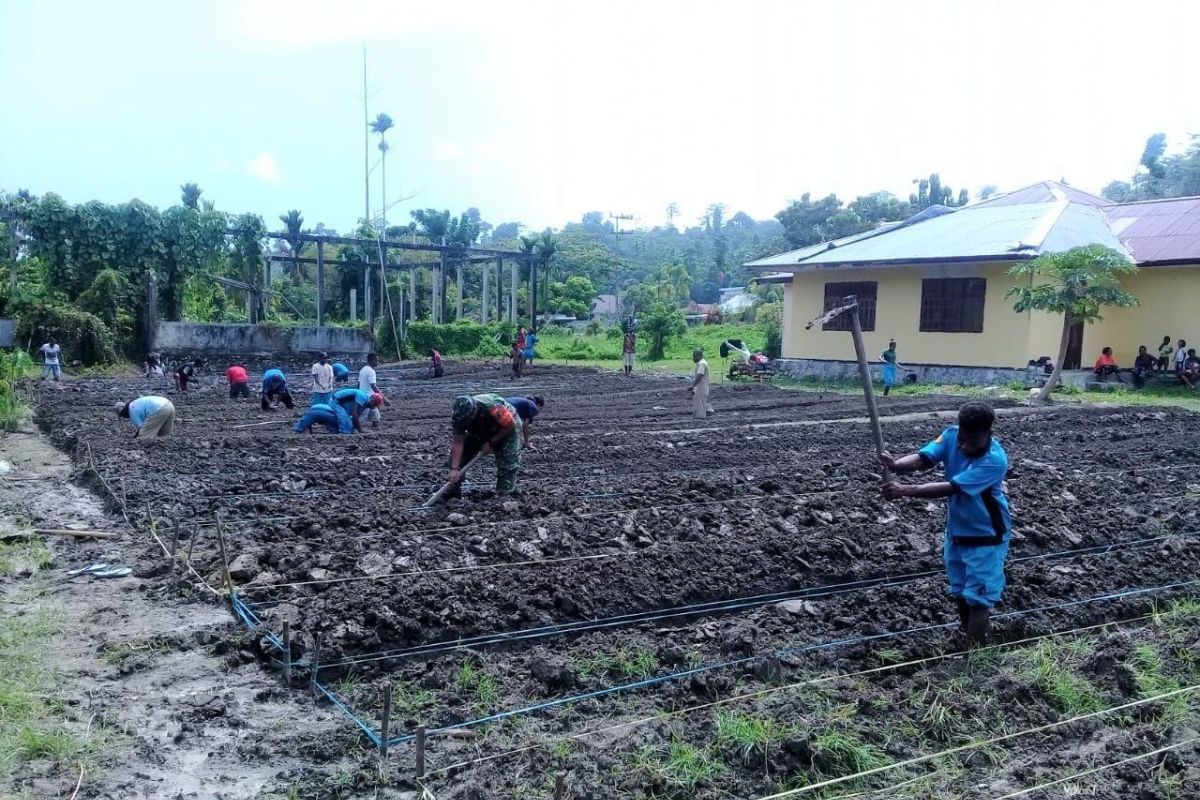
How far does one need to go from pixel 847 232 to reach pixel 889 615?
5102 centimetres

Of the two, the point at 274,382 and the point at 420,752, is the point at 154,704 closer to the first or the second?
the point at 420,752

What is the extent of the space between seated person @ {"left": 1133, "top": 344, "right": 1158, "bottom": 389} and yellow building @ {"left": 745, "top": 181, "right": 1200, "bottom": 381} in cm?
100

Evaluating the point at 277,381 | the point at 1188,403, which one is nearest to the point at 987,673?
the point at 277,381

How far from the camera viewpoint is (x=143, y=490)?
28.3ft

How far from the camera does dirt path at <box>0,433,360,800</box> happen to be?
12.3 ft

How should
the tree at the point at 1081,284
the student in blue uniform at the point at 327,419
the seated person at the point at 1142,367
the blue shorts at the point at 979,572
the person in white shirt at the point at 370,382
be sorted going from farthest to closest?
the seated person at the point at 1142,367, the tree at the point at 1081,284, the person in white shirt at the point at 370,382, the student in blue uniform at the point at 327,419, the blue shorts at the point at 979,572

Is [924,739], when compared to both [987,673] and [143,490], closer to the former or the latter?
[987,673]

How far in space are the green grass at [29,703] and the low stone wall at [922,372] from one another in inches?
766

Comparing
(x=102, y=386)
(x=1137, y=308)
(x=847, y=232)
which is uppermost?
(x=847, y=232)

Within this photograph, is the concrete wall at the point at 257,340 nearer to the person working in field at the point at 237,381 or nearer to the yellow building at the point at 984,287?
the person working in field at the point at 237,381

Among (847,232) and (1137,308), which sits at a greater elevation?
(847,232)

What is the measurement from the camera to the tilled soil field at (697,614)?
152 inches

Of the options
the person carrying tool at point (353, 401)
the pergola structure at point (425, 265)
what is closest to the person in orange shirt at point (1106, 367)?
the person carrying tool at point (353, 401)

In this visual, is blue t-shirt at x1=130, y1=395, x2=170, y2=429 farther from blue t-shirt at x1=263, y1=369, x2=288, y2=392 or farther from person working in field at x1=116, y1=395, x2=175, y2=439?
blue t-shirt at x1=263, y1=369, x2=288, y2=392
